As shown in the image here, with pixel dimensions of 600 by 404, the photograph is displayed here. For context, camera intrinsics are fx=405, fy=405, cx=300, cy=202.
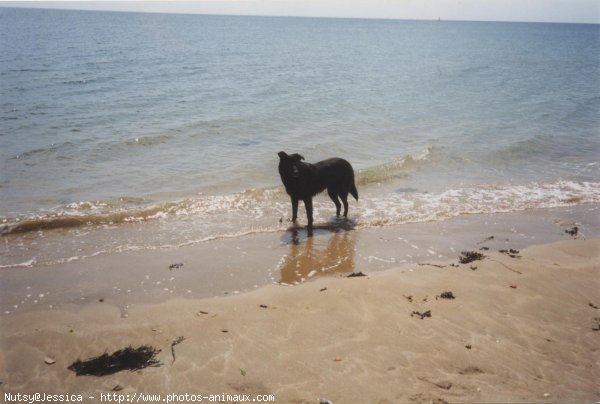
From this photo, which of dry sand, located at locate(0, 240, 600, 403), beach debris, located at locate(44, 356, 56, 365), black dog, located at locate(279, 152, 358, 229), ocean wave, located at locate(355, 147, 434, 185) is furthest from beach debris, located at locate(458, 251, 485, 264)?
beach debris, located at locate(44, 356, 56, 365)

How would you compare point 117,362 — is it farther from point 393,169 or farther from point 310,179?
point 393,169

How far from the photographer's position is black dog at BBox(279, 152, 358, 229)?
8.09 m

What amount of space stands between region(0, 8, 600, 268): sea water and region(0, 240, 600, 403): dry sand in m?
A: 3.02

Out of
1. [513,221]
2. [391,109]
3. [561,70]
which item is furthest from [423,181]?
[561,70]

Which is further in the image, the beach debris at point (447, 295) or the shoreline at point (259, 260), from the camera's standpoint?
the shoreline at point (259, 260)

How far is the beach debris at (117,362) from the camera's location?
392 cm

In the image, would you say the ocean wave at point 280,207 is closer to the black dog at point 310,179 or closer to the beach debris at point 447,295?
the black dog at point 310,179

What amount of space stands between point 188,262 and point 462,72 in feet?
124

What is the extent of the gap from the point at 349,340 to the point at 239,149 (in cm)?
1152

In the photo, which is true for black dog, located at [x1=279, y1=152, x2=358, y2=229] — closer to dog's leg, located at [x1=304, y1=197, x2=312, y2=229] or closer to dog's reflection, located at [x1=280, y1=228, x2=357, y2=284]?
dog's leg, located at [x1=304, y1=197, x2=312, y2=229]

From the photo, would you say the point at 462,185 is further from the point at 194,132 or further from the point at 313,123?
the point at 194,132

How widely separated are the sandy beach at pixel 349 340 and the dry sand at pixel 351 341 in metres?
0.01

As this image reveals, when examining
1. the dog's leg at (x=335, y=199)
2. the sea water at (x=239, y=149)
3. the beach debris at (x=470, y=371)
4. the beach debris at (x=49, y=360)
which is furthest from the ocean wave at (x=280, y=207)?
the beach debris at (x=470, y=371)

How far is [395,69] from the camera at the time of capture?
3903cm
